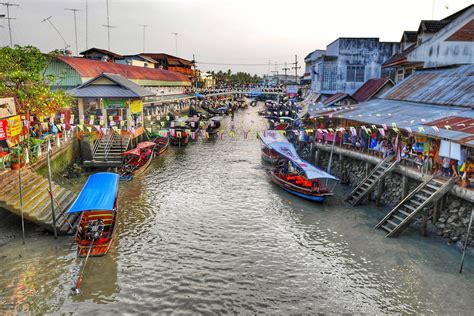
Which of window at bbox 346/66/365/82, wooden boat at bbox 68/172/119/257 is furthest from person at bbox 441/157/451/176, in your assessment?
window at bbox 346/66/365/82

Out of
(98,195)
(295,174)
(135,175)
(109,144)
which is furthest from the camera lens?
(109,144)

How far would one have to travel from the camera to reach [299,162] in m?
27.8

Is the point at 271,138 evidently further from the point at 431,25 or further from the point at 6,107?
the point at 6,107

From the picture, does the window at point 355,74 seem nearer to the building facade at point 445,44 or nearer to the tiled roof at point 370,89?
the tiled roof at point 370,89

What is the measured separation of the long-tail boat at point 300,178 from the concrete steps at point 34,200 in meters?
14.6

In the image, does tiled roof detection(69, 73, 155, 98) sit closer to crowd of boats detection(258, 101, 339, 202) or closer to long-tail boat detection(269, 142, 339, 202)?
crowd of boats detection(258, 101, 339, 202)

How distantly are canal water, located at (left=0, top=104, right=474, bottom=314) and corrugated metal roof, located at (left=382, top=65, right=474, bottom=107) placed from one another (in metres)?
9.48

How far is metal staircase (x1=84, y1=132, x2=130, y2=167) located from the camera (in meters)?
32.4

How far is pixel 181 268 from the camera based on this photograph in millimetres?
16938

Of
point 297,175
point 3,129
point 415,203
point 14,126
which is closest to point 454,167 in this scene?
point 415,203

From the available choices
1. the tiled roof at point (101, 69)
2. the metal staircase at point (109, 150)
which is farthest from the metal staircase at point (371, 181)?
the tiled roof at point (101, 69)

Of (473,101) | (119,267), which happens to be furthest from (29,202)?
(473,101)

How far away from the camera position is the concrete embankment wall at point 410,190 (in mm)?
18125

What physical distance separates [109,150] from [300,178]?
17.5 meters
